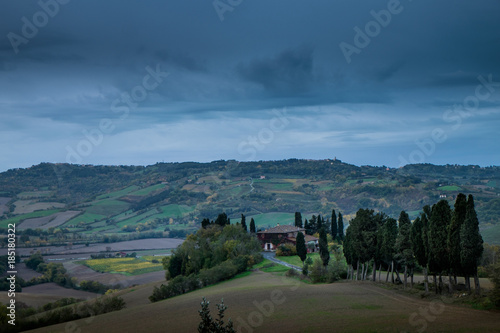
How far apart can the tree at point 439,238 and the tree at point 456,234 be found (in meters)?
0.90

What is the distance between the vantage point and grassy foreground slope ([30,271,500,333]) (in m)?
33.8

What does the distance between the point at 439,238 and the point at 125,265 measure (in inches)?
4386

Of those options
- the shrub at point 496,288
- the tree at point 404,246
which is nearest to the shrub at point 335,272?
the tree at point 404,246

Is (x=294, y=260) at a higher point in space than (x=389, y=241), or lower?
lower

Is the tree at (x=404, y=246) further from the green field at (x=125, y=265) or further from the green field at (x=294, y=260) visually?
the green field at (x=125, y=265)

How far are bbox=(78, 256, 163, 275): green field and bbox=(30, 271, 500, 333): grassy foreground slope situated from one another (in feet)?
255

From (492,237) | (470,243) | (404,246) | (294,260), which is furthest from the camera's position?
(492,237)

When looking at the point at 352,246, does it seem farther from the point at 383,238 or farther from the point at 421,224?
the point at 421,224

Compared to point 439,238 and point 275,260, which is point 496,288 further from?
point 275,260

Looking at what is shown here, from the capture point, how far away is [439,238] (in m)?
44.5

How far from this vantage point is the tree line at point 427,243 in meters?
40.8

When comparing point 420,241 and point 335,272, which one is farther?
point 335,272
